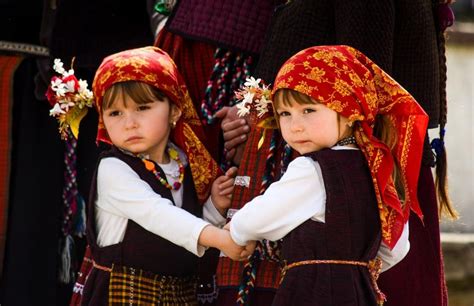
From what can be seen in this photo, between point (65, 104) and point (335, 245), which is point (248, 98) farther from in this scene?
point (65, 104)

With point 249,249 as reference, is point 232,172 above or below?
above

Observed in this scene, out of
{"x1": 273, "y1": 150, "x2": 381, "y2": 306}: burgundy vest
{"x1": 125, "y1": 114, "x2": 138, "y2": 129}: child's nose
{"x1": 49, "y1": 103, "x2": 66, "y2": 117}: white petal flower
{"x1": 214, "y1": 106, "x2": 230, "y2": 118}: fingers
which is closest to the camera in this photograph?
{"x1": 273, "y1": 150, "x2": 381, "y2": 306}: burgundy vest

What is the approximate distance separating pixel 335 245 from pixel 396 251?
0.28 metres

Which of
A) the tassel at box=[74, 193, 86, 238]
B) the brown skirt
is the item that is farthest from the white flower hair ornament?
the tassel at box=[74, 193, 86, 238]

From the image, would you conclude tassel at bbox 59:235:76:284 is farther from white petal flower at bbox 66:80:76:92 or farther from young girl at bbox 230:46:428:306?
young girl at bbox 230:46:428:306

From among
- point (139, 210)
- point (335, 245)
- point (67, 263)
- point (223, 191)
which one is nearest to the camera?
point (335, 245)

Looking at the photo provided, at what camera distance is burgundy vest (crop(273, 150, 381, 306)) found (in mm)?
2748

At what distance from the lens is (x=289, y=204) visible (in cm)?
279

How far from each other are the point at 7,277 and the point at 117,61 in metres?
1.49

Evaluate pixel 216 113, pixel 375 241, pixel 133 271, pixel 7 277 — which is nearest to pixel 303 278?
pixel 375 241

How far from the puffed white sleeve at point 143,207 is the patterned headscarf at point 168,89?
0.18 meters

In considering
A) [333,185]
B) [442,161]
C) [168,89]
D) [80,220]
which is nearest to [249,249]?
[333,185]

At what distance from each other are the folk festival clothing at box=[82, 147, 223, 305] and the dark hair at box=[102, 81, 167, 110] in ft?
0.58

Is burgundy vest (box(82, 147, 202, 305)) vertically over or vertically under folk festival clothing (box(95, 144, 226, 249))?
under
